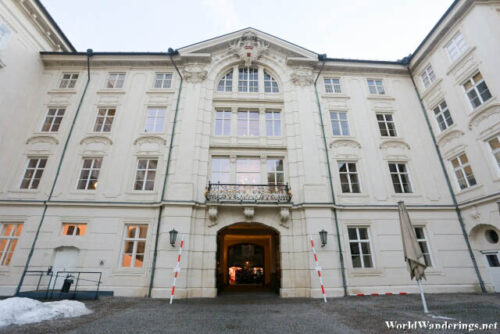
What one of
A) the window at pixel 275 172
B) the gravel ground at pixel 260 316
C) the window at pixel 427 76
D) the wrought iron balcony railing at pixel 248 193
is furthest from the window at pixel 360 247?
the window at pixel 427 76

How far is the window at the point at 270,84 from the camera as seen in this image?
646 inches

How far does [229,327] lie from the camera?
6285 mm

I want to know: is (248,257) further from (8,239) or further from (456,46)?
(456,46)

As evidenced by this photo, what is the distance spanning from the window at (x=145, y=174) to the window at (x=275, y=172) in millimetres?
6519

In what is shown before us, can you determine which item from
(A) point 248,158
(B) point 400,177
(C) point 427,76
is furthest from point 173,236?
(C) point 427,76

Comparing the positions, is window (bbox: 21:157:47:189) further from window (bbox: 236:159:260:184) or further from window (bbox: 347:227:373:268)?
window (bbox: 347:227:373:268)

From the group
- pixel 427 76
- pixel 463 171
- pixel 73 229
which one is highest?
pixel 427 76

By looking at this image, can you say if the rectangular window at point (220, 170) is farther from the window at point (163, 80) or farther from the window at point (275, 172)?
the window at point (163, 80)

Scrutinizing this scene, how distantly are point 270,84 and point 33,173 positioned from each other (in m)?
15.2

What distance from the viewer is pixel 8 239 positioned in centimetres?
1212

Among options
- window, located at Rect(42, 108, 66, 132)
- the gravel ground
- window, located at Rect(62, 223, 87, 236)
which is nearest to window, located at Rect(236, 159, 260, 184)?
the gravel ground

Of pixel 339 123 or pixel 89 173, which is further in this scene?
pixel 339 123

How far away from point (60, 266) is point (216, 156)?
9398mm

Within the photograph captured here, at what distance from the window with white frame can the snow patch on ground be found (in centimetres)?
1037
